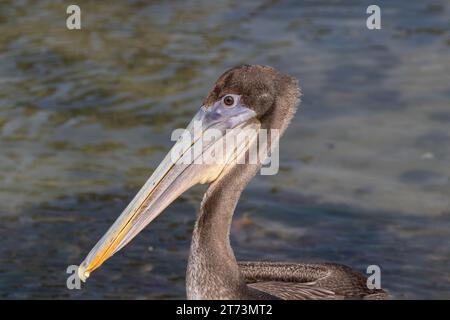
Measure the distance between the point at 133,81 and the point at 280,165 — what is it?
1929 millimetres

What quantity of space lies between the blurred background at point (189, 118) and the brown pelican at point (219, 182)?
1.63 m

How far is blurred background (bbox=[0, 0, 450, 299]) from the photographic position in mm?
7719

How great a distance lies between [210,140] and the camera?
5.72 m

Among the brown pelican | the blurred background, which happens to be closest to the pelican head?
the brown pelican

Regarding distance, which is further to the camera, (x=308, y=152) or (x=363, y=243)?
(x=308, y=152)

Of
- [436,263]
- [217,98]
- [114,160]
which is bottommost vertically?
[436,263]

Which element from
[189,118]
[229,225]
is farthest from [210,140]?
[189,118]

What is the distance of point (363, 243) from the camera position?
7.89m

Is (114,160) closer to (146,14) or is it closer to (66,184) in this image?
(66,184)

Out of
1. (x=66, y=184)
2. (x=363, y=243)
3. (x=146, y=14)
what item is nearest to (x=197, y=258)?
(x=363, y=243)

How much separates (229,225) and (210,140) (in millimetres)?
411

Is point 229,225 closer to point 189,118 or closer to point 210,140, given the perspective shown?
point 210,140

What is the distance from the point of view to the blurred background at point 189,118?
7.72 m

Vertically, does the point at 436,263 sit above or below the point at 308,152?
below
